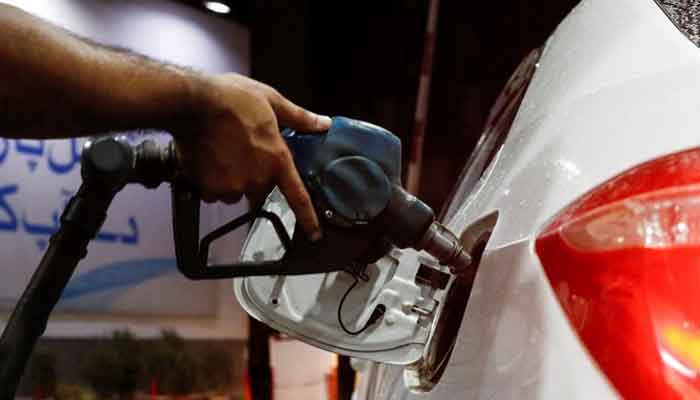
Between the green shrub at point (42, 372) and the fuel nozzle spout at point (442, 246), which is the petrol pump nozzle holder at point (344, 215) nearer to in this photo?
the fuel nozzle spout at point (442, 246)

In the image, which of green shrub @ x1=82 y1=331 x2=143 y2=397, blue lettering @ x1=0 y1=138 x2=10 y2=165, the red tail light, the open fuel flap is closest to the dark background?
blue lettering @ x1=0 y1=138 x2=10 y2=165

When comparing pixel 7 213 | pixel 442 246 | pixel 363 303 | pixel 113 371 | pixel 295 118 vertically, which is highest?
pixel 295 118

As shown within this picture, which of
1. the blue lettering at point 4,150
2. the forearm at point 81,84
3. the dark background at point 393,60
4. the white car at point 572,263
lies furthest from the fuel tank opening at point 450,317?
the dark background at point 393,60

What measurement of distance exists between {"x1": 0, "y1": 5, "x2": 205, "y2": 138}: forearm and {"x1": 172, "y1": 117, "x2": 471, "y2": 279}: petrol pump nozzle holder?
0.13 metres

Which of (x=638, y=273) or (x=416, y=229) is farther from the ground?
(x=638, y=273)

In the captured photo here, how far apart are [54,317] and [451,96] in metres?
3.15

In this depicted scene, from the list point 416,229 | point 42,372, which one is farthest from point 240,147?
point 42,372

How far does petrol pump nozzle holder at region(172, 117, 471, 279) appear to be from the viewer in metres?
0.89

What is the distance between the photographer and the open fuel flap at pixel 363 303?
101 centimetres

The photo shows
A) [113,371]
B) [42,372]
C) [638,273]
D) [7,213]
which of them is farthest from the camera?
[113,371]

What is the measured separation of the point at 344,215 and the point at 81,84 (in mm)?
338

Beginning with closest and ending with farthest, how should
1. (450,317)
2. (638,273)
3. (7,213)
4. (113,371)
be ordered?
(638,273) → (450,317) → (7,213) → (113,371)

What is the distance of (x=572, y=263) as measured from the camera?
69cm

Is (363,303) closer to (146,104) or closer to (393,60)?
(146,104)
